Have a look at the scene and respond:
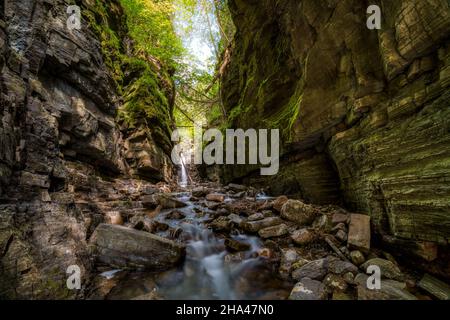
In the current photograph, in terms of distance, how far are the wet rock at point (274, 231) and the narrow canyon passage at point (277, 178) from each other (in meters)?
0.03

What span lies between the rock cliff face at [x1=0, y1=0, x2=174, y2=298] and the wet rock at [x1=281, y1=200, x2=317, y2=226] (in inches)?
169

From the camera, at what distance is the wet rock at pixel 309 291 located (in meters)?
2.69

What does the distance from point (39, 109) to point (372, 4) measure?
7155 millimetres

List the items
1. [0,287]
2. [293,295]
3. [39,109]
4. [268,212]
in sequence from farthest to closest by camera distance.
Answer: [268,212], [39,109], [293,295], [0,287]

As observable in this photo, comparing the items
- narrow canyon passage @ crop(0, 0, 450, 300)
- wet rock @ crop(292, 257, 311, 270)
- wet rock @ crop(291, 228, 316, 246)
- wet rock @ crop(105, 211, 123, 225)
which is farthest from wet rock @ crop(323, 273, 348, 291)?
wet rock @ crop(105, 211, 123, 225)

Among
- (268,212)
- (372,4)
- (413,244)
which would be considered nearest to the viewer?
(413,244)

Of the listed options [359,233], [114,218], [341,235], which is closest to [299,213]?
[341,235]

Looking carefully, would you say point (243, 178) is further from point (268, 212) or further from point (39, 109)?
point (39, 109)

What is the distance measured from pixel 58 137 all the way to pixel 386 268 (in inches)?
289

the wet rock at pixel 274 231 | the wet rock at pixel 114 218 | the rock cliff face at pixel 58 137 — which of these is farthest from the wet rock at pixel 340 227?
the wet rock at pixel 114 218

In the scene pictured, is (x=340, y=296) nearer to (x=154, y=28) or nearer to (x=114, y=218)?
(x=114, y=218)

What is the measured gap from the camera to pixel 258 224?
4906mm
